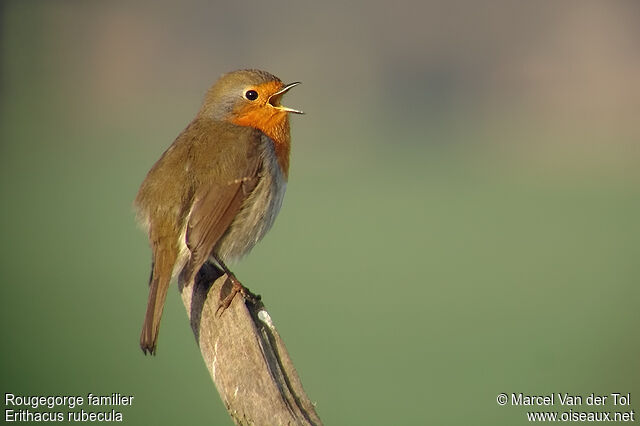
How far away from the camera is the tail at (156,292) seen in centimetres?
409

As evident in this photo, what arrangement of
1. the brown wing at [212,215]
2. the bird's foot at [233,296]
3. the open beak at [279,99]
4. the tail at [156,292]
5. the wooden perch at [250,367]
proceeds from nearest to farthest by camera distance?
the wooden perch at [250,367] < the bird's foot at [233,296] < the tail at [156,292] < the brown wing at [212,215] < the open beak at [279,99]

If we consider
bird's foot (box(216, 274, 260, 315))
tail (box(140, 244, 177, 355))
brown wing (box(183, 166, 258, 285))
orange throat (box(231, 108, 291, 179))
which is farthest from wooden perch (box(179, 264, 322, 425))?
orange throat (box(231, 108, 291, 179))

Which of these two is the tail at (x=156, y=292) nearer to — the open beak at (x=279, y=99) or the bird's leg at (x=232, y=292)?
the bird's leg at (x=232, y=292)

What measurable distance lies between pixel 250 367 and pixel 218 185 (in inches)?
50.2

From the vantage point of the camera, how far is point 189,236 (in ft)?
14.7

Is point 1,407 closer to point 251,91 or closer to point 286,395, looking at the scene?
point 251,91

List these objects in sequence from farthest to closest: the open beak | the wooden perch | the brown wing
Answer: the open beak
the brown wing
the wooden perch

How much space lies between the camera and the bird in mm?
4469

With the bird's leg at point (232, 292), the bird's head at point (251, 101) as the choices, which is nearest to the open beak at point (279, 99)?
the bird's head at point (251, 101)

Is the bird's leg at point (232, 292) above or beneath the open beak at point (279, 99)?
beneath

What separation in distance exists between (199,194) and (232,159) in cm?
26

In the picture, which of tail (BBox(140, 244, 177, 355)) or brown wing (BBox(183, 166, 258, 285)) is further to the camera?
brown wing (BBox(183, 166, 258, 285))

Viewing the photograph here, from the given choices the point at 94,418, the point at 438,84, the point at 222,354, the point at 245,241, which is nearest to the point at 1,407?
the point at 94,418

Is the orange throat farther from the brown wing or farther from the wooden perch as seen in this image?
the wooden perch
